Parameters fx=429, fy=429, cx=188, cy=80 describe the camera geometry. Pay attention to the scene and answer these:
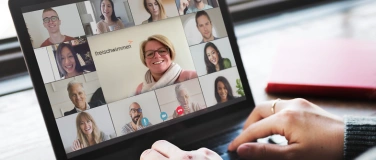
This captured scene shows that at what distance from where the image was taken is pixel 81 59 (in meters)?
0.62

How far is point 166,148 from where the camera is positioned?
63cm

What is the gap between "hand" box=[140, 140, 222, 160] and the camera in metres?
0.61

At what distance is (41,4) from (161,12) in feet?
0.59

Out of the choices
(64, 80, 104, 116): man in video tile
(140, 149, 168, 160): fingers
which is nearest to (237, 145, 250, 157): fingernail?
(140, 149, 168, 160): fingers

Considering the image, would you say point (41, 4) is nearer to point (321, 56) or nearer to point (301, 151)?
point (301, 151)

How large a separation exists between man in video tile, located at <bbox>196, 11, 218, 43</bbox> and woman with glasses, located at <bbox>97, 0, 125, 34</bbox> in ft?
0.41

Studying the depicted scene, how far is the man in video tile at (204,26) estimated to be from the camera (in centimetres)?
70

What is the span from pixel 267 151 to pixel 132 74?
0.23 meters

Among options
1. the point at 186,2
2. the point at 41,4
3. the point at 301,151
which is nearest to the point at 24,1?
the point at 41,4

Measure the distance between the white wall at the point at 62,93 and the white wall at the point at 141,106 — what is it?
39 millimetres

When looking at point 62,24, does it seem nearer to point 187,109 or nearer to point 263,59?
point 187,109

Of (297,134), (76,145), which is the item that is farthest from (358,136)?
(76,145)

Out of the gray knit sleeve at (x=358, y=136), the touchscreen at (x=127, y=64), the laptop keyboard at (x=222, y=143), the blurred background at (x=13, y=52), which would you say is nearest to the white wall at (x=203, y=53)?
the touchscreen at (x=127, y=64)

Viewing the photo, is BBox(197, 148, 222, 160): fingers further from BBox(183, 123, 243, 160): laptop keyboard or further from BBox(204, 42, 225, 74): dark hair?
BBox(204, 42, 225, 74): dark hair
